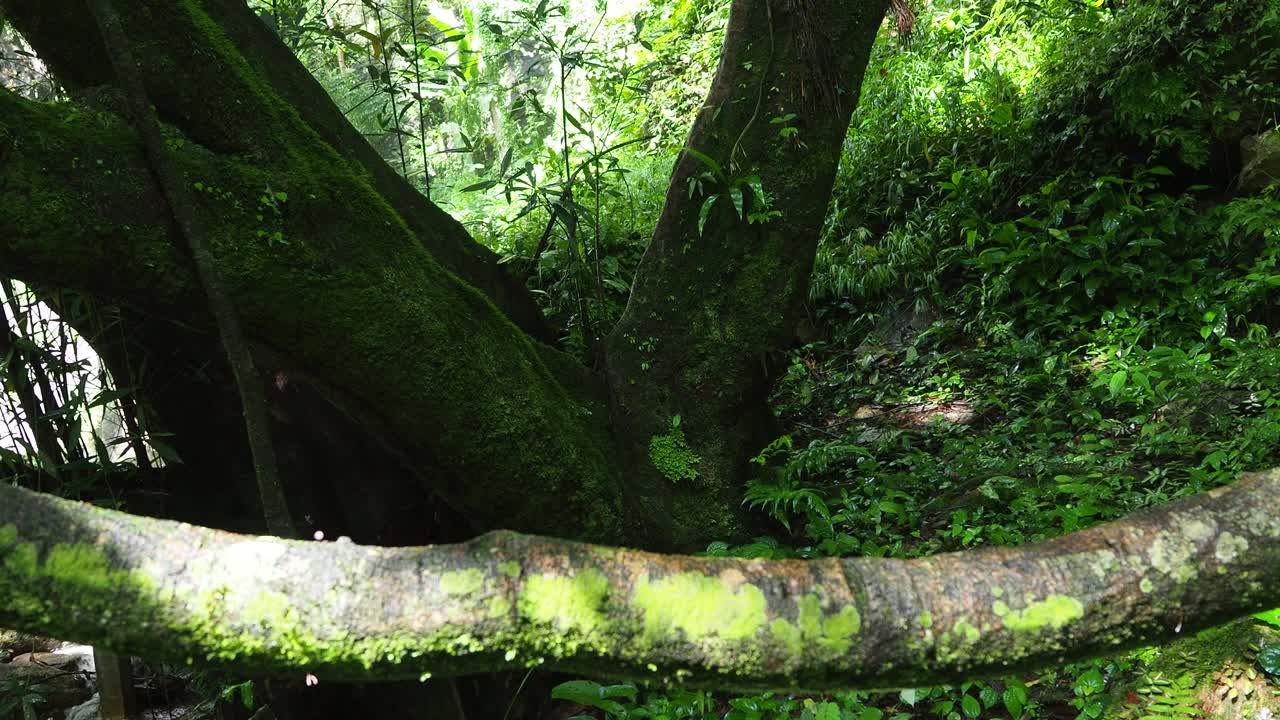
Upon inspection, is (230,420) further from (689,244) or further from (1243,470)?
(1243,470)

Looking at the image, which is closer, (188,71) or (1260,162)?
(188,71)

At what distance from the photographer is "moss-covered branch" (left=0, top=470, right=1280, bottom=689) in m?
0.95

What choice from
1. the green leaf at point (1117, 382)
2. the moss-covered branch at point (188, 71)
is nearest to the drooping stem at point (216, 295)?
the moss-covered branch at point (188, 71)

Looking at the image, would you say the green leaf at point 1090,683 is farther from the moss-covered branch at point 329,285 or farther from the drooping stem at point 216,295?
the drooping stem at point 216,295

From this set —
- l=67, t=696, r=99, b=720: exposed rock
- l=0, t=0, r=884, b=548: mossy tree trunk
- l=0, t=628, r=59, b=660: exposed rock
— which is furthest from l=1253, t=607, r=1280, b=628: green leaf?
l=0, t=628, r=59, b=660: exposed rock

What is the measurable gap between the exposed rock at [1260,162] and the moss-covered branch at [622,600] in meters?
4.39

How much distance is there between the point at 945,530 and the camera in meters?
3.27

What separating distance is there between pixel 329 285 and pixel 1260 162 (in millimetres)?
4508

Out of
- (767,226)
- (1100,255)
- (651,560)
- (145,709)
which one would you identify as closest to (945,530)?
(767,226)

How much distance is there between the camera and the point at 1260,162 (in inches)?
179

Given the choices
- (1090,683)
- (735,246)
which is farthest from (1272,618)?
(735,246)

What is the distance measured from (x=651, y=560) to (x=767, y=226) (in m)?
2.59

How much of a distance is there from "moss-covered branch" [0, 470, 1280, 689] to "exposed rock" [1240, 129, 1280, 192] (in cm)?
439

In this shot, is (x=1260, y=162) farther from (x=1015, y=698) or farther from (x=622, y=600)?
(x=622, y=600)
